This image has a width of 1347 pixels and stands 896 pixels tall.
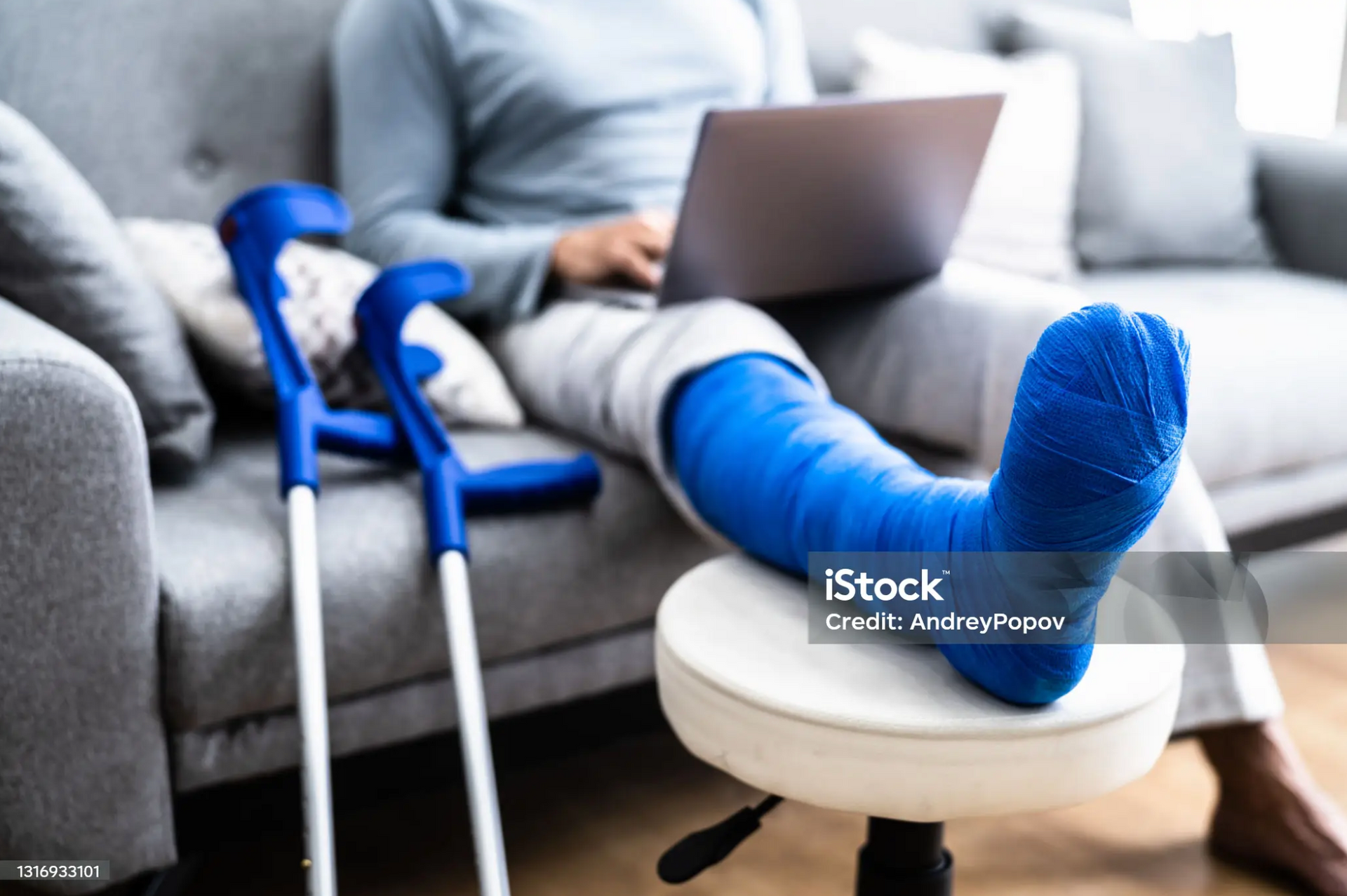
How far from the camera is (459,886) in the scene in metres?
1.18

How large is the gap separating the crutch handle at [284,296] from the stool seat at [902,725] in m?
0.41

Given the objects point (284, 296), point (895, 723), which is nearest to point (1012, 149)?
point (284, 296)

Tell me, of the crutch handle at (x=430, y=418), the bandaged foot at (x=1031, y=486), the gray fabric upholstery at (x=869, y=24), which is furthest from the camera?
the gray fabric upholstery at (x=869, y=24)

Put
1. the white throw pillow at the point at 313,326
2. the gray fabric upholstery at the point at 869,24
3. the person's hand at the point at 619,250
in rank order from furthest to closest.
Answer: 1. the gray fabric upholstery at the point at 869,24
2. the person's hand at the point at 619,250
3. the white throw pillow at the point at 313,326

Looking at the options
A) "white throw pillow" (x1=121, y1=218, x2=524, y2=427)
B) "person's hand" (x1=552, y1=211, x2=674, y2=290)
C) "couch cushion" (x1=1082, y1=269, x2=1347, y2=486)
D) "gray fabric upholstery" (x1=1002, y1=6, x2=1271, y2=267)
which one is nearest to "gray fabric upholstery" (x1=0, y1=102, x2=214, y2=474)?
"white throw pillow" (x1=121, y1=218, x2=524, y2=427)

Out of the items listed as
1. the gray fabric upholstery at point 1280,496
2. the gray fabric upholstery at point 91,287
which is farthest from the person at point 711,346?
the gray fabric upholstery at point 1280,496

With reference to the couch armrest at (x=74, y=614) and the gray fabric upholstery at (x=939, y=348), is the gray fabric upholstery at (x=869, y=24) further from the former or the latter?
the couch armrest at (x=74, y=614)

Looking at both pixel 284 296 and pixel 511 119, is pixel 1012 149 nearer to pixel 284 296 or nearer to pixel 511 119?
pixel 511 119

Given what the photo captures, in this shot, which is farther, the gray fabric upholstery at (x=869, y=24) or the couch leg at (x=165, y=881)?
the gray fabric upholstery at (x=869, y=24)

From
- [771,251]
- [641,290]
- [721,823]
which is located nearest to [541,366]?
[641,290]

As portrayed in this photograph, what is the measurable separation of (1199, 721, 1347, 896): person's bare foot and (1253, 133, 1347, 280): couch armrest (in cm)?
118

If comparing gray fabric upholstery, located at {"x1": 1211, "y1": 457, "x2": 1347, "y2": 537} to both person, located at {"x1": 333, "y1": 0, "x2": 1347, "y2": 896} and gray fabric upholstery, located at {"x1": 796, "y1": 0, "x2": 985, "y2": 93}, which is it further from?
gray fabric upholstery, located at {"x1": 796, "y1": 0, "x2": 985, "y2": 93}

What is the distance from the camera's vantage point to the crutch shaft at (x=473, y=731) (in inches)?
31.6

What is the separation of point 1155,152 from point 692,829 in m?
1.31
